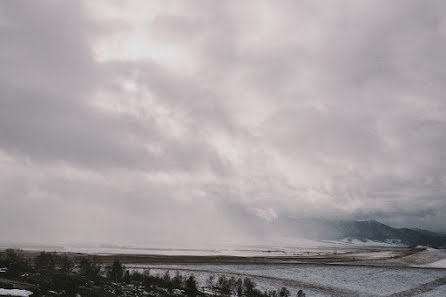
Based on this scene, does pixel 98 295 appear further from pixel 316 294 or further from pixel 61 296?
pixel 316 294

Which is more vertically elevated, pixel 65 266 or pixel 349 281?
pixel 65 266

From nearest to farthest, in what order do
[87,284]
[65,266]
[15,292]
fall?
[15,292] → [87,284] → [65,266]

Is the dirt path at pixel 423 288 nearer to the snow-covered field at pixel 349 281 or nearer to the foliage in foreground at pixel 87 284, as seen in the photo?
the snow-covered field at pixel 349 281

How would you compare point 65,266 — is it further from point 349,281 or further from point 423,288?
point 423,288

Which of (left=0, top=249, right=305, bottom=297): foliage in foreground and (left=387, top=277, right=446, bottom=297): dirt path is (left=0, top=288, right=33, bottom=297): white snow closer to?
(left=0, top=249, right=305, bottom=297): foliage in foreground

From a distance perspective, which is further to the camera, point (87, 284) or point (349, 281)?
point (349, 281)

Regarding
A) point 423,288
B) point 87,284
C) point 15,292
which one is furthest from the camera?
point 423,288

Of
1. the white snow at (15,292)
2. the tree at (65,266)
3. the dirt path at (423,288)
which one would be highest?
the white snow at (15,292)

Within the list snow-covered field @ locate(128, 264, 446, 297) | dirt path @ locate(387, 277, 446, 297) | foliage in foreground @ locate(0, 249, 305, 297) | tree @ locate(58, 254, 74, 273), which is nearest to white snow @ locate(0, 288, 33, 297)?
foliage in foreground @ locate(0, 249, 305, 297)

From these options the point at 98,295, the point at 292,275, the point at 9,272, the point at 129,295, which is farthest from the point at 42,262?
the point at 292,275

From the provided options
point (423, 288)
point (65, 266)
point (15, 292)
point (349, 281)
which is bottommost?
point (423, 288)

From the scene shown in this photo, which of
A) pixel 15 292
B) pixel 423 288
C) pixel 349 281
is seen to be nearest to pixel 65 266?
pixel 15 292

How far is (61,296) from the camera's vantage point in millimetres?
22969

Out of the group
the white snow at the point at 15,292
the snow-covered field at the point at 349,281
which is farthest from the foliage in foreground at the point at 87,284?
the snow-covered field at the point at 349,281
